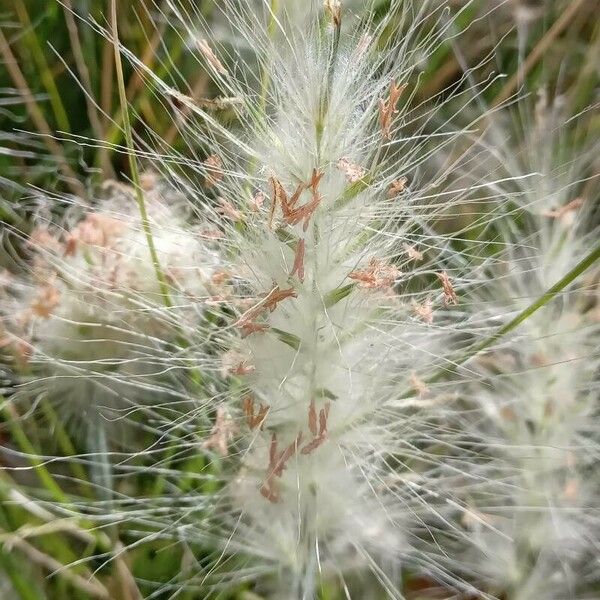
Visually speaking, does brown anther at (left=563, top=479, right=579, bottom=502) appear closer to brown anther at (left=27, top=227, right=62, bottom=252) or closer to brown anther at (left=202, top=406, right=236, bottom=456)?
brown anther at (left=202, top=406, right=236, bottom=456)

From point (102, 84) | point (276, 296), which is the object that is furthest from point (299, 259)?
point (102, 84)

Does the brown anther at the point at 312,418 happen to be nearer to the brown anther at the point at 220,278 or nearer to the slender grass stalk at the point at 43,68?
the brown anther at the point at 220,278

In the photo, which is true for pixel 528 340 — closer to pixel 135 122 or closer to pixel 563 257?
pixel 563 257

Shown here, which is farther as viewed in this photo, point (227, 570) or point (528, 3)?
point (528, 3)

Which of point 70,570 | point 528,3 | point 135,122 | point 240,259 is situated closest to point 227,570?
point 70,570

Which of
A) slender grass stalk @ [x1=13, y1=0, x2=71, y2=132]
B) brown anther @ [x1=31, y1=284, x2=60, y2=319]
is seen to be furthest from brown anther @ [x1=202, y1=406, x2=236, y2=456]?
slender grass stalk @ [x1=13, y1=0, x2=71, y2=132]

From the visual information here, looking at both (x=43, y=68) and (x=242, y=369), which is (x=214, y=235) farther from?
(x=43, y=68)
